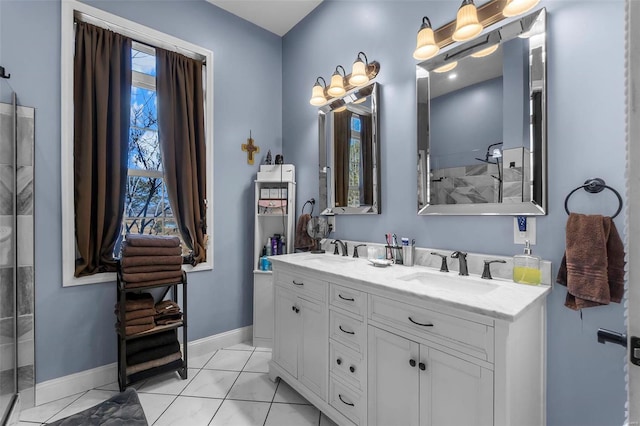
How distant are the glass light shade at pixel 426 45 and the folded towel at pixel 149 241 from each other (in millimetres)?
2063

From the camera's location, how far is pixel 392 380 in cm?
132

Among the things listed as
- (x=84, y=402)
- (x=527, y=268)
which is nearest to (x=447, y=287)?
(x=527, y=268)

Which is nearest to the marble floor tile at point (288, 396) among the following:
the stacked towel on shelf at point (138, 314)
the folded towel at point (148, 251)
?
the stacked towel on shelf at point (138, 314)

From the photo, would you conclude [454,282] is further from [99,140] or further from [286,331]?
[99,140]

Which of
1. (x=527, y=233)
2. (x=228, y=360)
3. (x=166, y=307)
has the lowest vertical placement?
(x=228, y=360)

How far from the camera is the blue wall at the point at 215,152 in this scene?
1.85 metres

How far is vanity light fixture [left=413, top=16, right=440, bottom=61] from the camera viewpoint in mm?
1654

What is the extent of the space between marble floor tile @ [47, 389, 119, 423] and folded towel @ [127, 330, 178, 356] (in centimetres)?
31

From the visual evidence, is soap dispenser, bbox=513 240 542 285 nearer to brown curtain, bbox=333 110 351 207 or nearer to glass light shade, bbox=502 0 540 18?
glass light shade, bbox=502 0 540 18

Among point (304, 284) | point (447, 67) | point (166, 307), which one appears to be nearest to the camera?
point (447, 67)

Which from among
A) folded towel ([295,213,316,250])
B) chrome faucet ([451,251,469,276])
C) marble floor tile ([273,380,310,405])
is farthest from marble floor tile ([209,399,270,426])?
chrome faucet ([451,251,469,276])

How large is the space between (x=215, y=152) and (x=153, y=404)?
6.46 feet

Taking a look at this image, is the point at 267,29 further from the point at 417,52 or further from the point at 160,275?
the point at 160,275

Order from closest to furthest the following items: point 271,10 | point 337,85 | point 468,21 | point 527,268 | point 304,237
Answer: point 527,268
point 468,21
point 337,85
point 304,237
point 271,10
